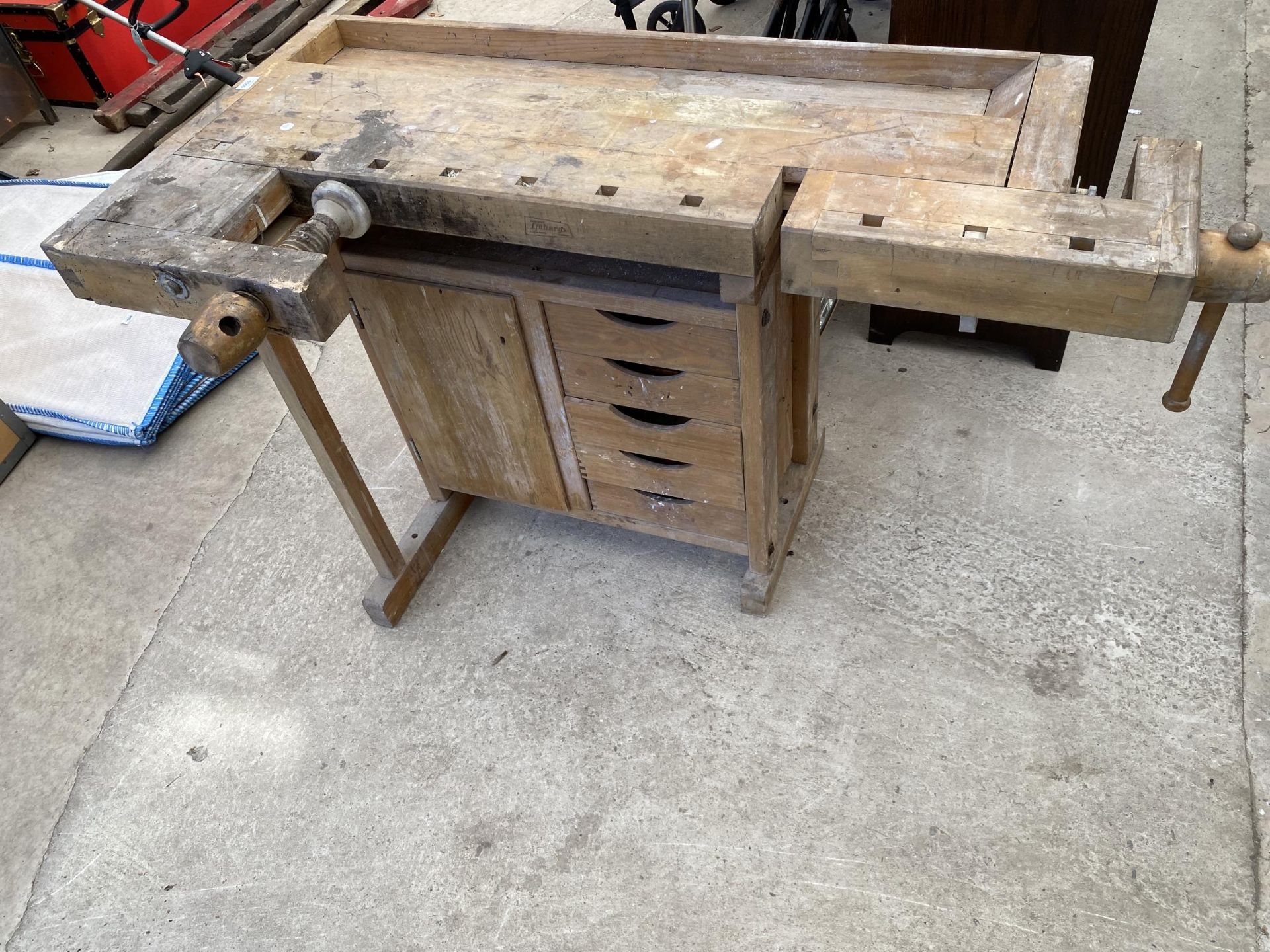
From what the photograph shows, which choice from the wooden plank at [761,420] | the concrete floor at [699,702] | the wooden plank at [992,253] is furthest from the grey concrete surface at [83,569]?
the wooden plank at [992,253]

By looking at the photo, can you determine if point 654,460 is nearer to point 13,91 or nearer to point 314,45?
point 314,45

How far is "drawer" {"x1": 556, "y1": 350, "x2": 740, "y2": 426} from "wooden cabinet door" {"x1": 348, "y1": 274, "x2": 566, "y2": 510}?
10 cm

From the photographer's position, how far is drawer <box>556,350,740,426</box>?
167 cm

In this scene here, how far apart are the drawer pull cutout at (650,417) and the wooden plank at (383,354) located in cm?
43

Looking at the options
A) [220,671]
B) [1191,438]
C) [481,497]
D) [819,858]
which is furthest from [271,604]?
[1191,438]

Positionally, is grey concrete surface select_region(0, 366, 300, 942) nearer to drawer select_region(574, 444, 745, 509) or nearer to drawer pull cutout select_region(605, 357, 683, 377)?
drawer select_region(574, 444, 745, 509)

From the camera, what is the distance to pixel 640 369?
1812 mm

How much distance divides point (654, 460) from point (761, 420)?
316 mm

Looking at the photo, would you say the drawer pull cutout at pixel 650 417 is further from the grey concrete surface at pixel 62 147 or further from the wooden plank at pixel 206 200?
the grey concrete surface at pixel 62 147

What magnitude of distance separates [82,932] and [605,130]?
1.65m

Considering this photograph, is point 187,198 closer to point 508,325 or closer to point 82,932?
point 508,325

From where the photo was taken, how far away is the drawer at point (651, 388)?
65.9 inches

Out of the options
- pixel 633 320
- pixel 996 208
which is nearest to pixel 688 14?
pixel 633 320

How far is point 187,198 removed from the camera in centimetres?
148
